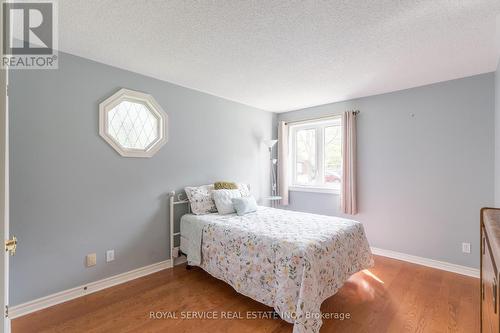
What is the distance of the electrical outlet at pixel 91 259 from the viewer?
2.38m

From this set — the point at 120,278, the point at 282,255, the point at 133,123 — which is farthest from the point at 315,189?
the point at 120,278

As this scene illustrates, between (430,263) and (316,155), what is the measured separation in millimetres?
2239

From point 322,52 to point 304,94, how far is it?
4.19 feet

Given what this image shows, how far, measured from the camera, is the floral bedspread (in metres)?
1.78

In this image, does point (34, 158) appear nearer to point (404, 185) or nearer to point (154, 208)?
point (154, 208)

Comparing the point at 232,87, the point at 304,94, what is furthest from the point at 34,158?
the point at 304,94

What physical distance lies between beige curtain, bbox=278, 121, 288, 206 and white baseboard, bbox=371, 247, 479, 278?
1.72 metres

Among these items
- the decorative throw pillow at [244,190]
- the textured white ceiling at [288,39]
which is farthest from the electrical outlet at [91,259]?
the textured white ceiling at [288,39]

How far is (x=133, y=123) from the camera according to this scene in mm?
2814

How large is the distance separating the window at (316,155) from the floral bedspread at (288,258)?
1.49 m

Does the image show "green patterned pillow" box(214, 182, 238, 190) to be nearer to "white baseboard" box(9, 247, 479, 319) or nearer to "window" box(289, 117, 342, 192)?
"white baseboard" box(9, 247, 479, 319)

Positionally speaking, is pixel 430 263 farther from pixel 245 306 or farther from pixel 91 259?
pixel 91 259

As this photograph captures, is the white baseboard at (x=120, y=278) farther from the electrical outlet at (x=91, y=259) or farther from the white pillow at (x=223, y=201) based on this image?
the white pillow at (x=223, y=201)

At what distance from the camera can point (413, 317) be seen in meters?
1.98
